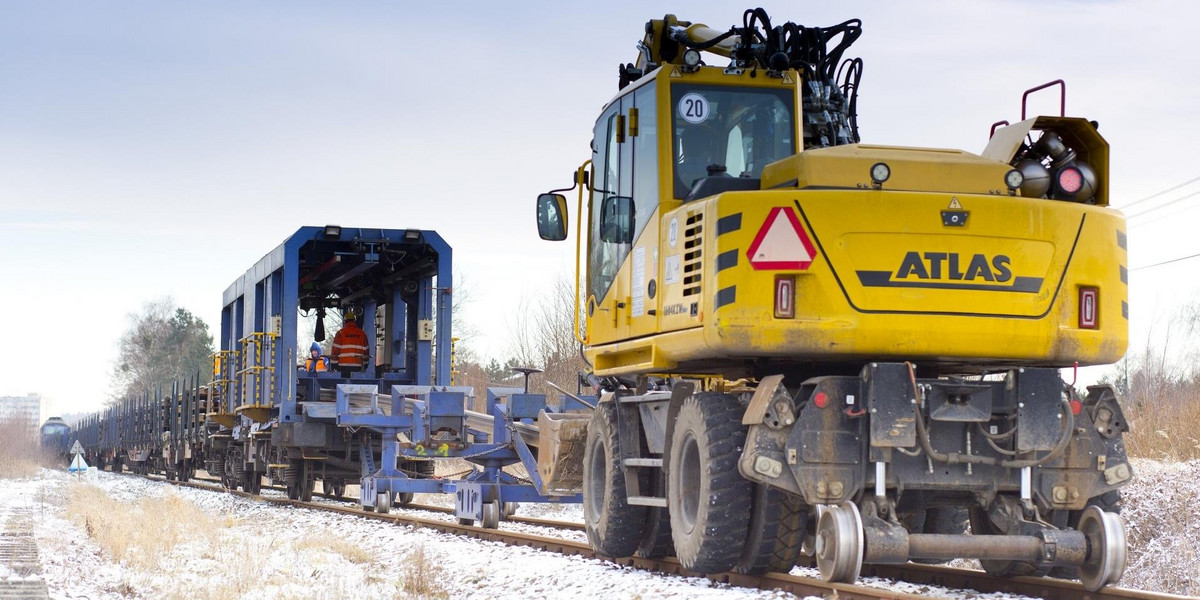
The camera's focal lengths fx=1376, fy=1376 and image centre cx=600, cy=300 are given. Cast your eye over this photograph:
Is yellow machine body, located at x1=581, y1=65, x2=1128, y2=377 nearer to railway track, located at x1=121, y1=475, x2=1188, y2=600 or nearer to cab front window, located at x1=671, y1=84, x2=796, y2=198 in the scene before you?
cab front window, located at x1=671, y1=84, x2=796, y2=198

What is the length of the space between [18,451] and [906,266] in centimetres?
8162

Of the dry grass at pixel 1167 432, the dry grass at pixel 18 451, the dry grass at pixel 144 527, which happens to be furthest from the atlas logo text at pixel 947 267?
the dry grass at pixel 18 451

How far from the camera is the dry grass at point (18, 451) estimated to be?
49600 millimetres

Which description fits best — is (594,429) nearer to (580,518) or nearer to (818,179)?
(818,179)

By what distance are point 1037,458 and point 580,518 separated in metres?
10.2

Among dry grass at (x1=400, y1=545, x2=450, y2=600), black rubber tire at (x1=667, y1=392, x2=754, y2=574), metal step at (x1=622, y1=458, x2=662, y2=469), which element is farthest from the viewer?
metal step at (x1=622, y1=458, x2=662, y2=469)

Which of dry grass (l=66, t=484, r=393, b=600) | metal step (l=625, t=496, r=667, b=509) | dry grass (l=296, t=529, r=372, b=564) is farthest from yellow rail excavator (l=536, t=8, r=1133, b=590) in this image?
dry grass (l=296, t=529, r=372, b=564)

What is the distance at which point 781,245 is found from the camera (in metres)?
7.84

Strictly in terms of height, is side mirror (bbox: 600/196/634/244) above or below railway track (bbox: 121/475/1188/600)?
above

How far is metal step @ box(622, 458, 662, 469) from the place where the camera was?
31.7ft

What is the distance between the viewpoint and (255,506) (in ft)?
67.9

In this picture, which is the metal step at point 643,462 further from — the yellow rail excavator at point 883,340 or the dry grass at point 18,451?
the dry grass at point 18,451

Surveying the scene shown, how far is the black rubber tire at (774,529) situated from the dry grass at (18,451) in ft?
134

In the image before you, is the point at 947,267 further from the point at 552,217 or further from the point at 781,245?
the point at 552,217
